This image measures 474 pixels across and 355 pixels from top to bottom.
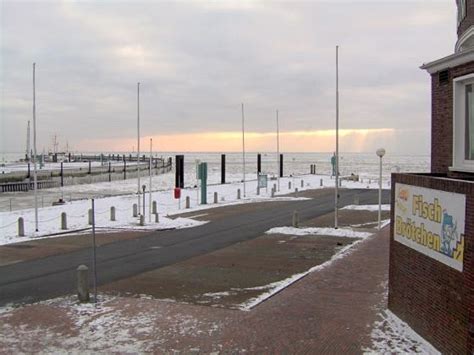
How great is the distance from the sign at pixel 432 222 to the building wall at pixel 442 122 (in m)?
0.84

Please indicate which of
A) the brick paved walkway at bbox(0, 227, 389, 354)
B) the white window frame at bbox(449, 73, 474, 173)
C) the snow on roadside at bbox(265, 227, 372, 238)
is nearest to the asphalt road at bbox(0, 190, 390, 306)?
the snow on roadside at bbox(265, 227, 372, 238)

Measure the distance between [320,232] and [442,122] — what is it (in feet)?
35.5

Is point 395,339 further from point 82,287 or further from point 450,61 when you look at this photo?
point 82,287

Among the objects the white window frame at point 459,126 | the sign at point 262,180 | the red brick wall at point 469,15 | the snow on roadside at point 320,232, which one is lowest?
the snow on roadside at point 320,232

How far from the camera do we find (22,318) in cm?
919

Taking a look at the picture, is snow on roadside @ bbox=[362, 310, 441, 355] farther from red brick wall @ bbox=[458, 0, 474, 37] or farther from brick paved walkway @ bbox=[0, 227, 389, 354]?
red brick wall @ bbox=[458, 0, 474, 37]

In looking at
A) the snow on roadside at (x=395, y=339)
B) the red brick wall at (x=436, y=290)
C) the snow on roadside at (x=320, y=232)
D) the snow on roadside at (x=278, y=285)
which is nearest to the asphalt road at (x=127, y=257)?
the snow on roadside at (x=320, y=232)

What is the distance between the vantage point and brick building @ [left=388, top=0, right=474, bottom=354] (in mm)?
6836

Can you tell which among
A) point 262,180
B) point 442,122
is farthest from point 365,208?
point 442,122

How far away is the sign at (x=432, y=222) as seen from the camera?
7027 mm

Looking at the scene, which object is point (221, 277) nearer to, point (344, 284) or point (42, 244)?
point (344, 284)

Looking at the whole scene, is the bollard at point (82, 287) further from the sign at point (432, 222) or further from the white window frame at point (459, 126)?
the white window frame at point (459, 126)

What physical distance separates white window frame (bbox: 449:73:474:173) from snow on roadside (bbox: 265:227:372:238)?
34.3ft

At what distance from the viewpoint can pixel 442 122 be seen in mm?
9141
